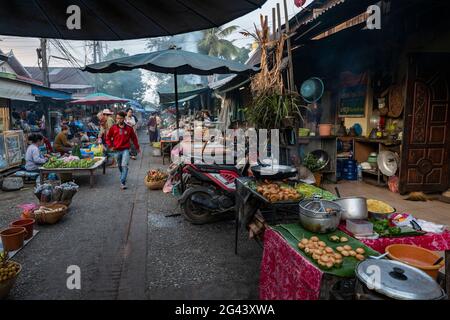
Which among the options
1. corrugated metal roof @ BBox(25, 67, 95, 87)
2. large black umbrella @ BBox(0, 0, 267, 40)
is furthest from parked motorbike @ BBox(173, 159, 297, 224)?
corrugated metal roof @ BBox(25, 67, 95, 87)

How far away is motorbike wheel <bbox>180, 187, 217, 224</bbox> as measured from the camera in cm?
564

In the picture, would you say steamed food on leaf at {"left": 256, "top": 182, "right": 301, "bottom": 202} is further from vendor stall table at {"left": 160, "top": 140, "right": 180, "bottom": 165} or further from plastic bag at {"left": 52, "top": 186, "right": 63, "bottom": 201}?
vendor stall table at {"left": 160, "top": 140, "right": 180, "bottom": 165}

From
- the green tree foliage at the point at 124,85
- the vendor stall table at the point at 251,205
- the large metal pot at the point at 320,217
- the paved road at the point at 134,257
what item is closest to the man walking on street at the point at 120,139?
the paved road at the point at 134,257

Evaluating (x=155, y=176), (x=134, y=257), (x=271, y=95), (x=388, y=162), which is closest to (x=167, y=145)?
(x=155, y=176)

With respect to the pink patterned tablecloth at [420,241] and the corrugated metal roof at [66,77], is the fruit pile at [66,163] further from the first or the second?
the corrugated metal roof at [66,77]

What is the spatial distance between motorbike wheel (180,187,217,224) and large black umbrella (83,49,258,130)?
237 centimetres

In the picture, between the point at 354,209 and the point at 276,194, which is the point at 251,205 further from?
the point at 354,209

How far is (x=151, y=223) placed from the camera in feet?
18.8

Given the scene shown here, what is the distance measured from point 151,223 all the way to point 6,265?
2583 millimetres

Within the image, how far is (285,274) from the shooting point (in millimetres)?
2637
